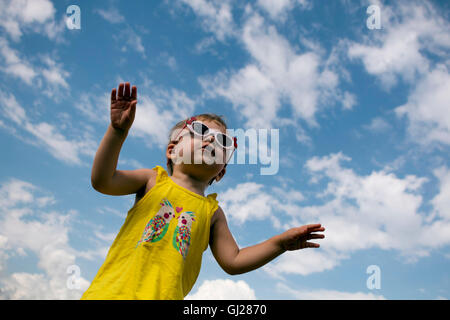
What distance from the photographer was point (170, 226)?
3.00 m

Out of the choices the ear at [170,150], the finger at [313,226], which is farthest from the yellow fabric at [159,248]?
the finger at [313,226]

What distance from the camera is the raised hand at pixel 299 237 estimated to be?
3.07 m

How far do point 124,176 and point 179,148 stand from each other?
73 centimetres

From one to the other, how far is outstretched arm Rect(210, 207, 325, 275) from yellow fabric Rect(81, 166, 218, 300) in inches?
7.0

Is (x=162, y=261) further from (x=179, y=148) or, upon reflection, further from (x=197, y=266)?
(x=179, y=148)

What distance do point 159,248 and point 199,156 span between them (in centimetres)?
101

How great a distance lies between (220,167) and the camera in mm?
3613

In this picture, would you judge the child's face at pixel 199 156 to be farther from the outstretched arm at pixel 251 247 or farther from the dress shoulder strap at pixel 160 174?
the outstretched arm at pixel 251 247

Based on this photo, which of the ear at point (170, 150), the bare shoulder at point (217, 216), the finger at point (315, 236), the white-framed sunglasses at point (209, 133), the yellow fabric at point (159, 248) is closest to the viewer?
the yellow fabric at point (159, 248)

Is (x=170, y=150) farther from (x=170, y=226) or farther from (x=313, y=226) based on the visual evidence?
(x=313, y=226)

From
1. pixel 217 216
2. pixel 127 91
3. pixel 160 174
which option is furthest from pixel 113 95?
pixel 217 216

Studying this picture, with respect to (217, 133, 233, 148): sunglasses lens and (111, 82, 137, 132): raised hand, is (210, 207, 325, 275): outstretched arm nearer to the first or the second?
(217, 133, 233, 148): sunglasses lens

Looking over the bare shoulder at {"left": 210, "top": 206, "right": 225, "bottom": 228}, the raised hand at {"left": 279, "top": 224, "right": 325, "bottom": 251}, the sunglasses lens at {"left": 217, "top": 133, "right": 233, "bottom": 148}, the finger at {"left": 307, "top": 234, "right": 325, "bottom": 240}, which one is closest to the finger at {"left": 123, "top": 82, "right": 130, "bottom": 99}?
the sunglasses lens at {"left": 217, "top": 133, "right": 233, "bottom": 148}
